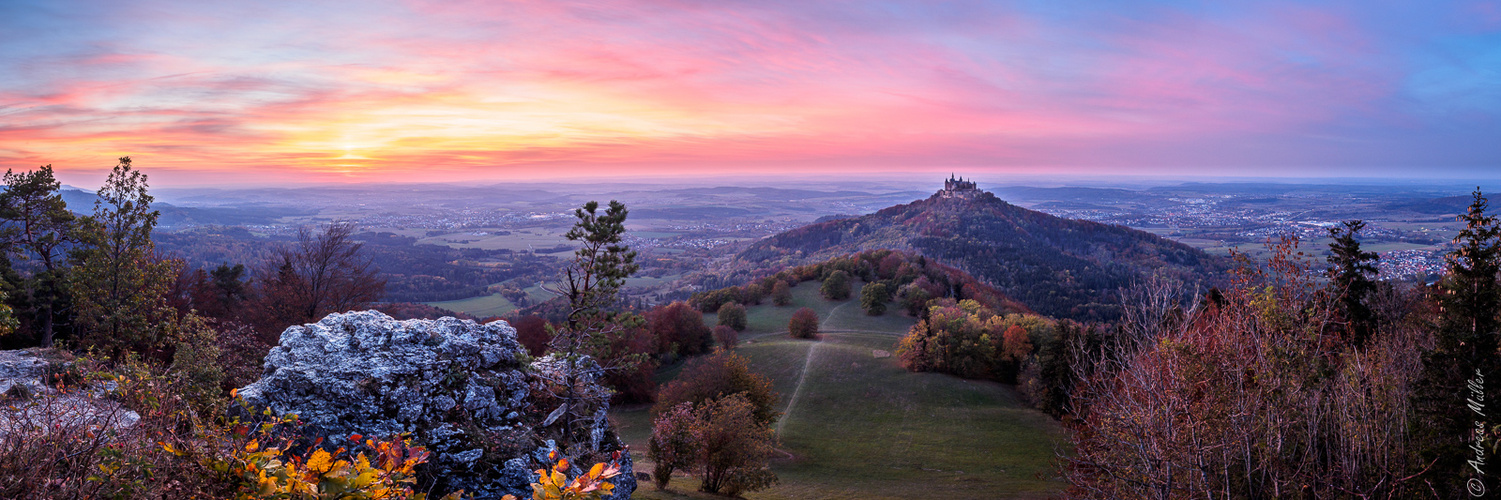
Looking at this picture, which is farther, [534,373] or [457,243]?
[457,243]

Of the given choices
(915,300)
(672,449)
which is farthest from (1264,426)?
(915,300)

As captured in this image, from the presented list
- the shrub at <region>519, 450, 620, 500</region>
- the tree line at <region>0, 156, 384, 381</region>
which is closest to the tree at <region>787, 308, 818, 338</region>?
the tree line at <region>0, 156, 384, 381</region>

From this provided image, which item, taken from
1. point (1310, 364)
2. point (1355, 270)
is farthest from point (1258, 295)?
point (1355, 270)

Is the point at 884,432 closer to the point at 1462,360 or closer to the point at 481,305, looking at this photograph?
the point at 1462,360

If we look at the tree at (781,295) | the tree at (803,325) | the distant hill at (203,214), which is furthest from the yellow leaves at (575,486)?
the distant hill at (203,214)

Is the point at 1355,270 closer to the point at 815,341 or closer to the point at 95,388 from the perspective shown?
the point at 95,388

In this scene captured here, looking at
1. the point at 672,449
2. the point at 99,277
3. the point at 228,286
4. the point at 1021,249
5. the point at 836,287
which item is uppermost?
the point at 99,277

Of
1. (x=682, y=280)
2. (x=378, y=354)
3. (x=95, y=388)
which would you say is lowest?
(x=682, y=280)

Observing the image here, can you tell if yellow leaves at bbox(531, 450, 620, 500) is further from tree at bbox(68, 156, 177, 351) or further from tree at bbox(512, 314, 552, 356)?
tree at bbox(512, 314, 552, 356)
